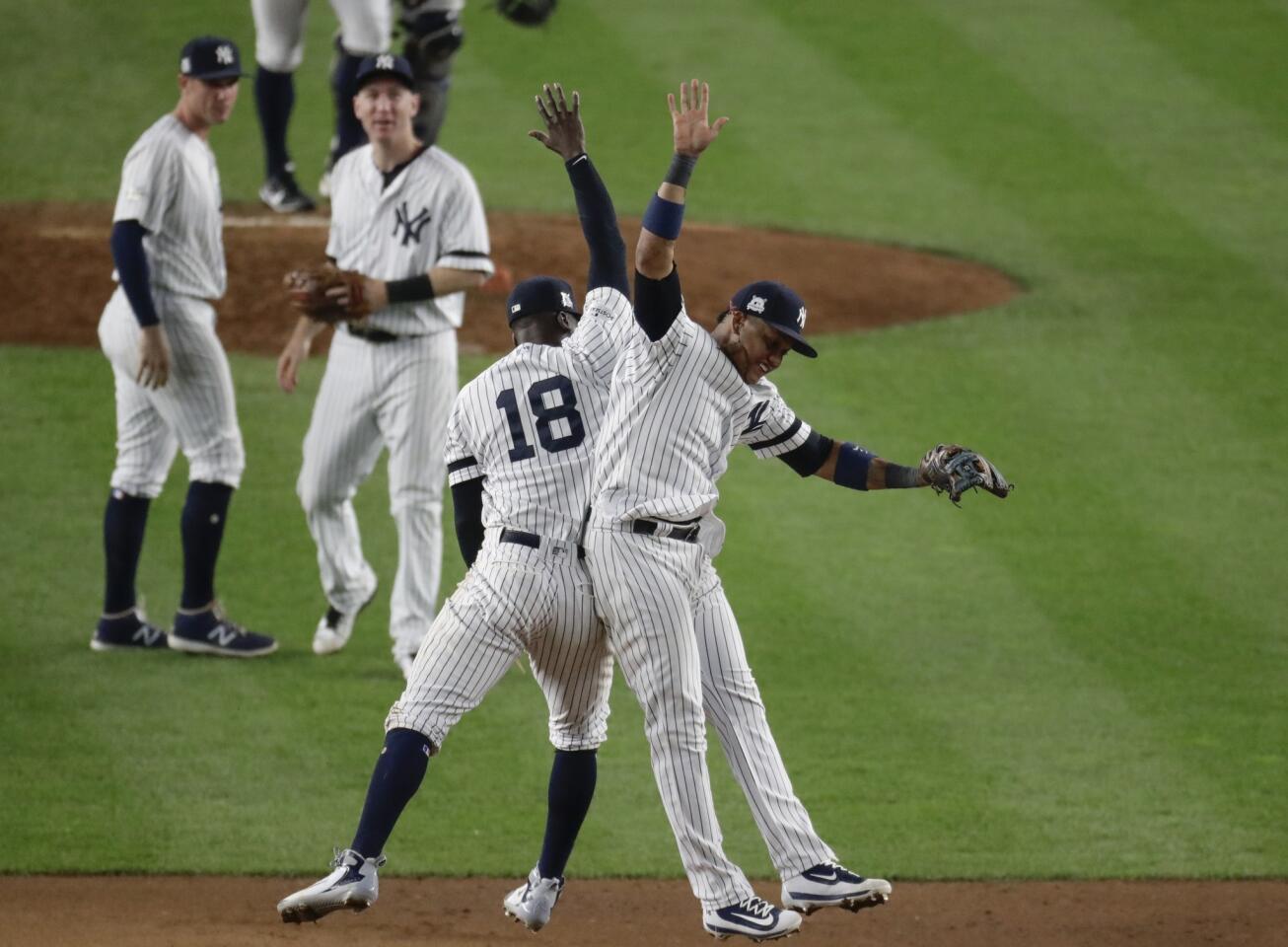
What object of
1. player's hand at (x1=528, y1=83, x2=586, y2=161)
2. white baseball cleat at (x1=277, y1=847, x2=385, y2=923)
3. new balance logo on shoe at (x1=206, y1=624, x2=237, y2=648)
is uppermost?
player's hand at (x1=528, y1=83, x2=586, y2=161)

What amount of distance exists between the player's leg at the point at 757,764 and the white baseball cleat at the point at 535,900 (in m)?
0.60

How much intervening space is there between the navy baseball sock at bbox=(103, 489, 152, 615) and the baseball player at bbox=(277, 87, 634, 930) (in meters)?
2.60

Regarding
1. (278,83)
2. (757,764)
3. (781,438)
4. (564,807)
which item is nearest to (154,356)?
(564,807)

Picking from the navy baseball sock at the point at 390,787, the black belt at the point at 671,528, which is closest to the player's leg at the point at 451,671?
the navy baseball sock at the point at 390,787

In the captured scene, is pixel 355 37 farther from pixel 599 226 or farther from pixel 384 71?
pixel 599 226

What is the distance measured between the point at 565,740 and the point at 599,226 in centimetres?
136

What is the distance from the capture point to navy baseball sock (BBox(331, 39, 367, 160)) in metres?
10.2

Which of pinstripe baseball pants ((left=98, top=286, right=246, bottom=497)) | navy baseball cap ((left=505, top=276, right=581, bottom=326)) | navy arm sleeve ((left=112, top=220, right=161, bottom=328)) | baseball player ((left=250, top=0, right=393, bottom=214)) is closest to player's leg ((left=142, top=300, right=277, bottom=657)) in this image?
pinstripe baseball pants ((left=98, top=286, right=246, bottom=497))

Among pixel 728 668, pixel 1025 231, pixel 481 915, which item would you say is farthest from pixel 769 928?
pixel 1025 231

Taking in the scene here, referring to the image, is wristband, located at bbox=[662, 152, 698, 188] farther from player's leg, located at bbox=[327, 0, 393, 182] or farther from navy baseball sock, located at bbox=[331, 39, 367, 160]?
player's leg, located at bbox=[327, 0, 393, 182]

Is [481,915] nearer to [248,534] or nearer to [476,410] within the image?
Answer: [476,410]

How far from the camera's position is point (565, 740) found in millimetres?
5707

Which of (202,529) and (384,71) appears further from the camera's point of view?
(202,529)

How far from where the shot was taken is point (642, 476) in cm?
526
